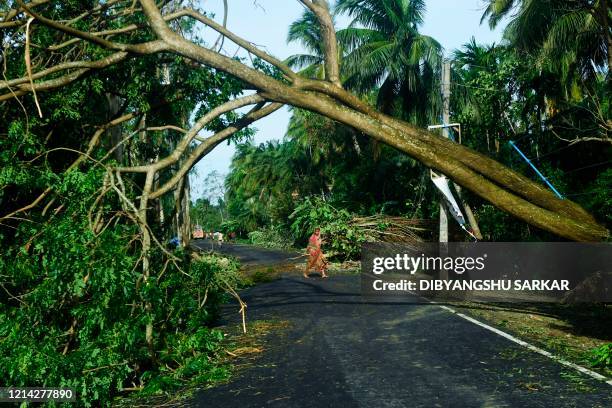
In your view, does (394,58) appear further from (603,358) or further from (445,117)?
(603,358)

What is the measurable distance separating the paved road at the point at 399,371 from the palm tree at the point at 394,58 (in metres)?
24.3

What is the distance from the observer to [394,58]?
3500 cm

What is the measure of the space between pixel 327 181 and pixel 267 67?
35653 mm

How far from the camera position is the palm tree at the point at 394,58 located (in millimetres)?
34656

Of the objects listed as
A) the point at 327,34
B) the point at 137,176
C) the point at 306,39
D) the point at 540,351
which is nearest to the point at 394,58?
the point at 306,39

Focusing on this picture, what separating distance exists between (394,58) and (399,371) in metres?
29.3

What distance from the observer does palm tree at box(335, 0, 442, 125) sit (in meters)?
34.7

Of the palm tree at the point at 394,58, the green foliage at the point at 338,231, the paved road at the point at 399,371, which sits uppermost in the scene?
the palm tree at the point at 394,58

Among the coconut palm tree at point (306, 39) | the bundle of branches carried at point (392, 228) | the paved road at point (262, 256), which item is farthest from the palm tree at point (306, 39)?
the bundle of branches carried at point (392, 228)

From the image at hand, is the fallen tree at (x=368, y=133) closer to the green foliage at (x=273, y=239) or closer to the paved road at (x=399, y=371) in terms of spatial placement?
the paved road at (x=399, y=371)

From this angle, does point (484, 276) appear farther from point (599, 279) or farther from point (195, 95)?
point (195, 95)

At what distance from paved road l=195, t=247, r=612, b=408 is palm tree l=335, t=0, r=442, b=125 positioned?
2433 cm

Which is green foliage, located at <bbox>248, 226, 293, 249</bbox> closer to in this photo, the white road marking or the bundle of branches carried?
the bundle of branches carried

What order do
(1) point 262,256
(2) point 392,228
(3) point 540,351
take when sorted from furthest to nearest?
(1) point 262,256
(2) point 392,228
(3) point 540,351
